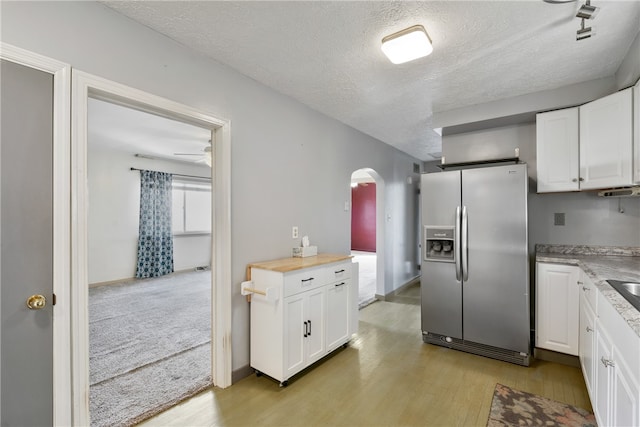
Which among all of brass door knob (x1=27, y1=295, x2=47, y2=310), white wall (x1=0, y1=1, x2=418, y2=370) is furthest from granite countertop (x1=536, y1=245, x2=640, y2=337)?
brass door knob (x1=27, y1=295, x2=47, y2=310)

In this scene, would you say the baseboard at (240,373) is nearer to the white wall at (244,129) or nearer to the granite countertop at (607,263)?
the white wall at (244,129)

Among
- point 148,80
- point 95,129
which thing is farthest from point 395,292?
point 95,129

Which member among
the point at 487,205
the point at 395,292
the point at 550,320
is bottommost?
the point at 395,292

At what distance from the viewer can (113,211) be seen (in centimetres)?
571

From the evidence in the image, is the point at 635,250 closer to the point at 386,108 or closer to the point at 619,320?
the point at 619,320

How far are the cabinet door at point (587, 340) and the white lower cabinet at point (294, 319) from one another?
187 cm

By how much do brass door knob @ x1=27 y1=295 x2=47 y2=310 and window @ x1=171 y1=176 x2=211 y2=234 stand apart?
5.49m

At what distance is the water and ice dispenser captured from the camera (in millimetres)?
3074

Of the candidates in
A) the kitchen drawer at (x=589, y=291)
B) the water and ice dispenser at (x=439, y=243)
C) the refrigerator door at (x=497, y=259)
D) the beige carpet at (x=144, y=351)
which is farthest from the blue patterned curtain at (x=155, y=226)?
the kitchen drawer at (x=589, y=291)

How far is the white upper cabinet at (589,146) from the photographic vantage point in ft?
7.29

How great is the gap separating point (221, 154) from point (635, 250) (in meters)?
3.85

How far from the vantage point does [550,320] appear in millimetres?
2691

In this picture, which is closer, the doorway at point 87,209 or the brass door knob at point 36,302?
the brass door knob at point 36,302

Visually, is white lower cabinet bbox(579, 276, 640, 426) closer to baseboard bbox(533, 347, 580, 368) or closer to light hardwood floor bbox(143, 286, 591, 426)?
light hardwood floor bbox(143, 286, 591, 426)
